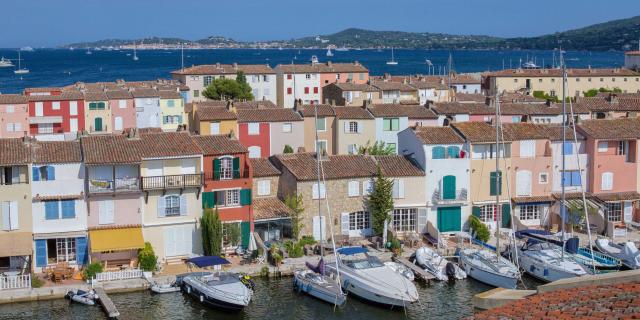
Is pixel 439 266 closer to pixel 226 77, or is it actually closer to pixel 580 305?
pixel 580 305

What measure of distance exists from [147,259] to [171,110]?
42.2m

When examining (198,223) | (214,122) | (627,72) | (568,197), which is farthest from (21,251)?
(627,72)

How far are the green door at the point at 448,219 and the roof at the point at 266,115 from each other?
18626 millimetres

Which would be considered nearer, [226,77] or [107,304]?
[107,304]

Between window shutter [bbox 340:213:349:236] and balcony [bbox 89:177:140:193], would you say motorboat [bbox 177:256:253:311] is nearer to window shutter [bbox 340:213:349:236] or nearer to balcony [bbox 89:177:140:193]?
balcony [bbox 89:177:140:193]

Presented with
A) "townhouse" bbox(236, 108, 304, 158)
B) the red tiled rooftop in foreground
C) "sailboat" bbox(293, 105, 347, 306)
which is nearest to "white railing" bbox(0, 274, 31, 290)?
"sailboat" bbox(293, 105, 347, 306)

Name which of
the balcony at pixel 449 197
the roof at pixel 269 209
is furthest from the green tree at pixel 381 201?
the roof at pixel 269 209

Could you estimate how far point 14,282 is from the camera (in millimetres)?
37625

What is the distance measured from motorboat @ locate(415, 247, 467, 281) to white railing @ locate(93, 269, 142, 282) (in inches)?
533

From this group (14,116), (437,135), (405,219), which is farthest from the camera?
(14,116)

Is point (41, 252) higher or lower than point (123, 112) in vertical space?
lower

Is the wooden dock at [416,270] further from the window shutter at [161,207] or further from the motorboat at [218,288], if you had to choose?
the window shutter at [161,207]

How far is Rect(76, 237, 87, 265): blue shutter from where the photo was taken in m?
40.9

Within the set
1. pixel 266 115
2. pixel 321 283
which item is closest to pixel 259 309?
pixel 321 283
